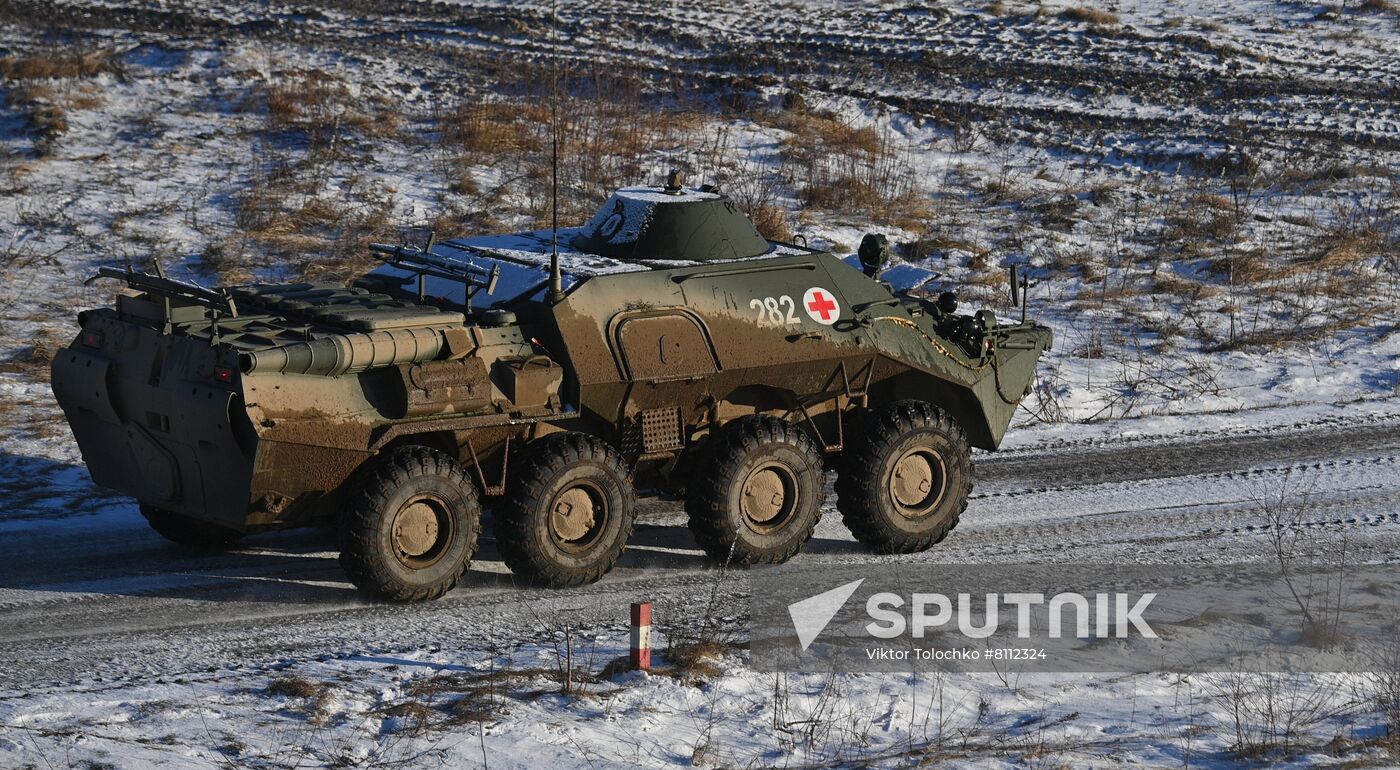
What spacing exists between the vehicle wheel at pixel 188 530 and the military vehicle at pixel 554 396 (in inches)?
0.8

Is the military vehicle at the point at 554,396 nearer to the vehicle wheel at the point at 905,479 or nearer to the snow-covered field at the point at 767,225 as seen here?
the vehicle wheel at the point at 905,479

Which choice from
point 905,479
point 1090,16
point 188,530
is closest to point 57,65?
point 188,530

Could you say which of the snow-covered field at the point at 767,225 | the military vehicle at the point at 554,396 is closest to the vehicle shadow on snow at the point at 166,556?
the snow-covered field at the point at 767,225

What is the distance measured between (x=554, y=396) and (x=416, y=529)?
3.71 ft

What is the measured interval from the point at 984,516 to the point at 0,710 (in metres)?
6.87

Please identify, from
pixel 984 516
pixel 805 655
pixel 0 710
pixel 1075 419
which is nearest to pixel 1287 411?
pixel 1075 419

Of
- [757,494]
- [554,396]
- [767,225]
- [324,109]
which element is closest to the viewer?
[554,396]

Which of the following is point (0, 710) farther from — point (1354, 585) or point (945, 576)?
point (1354, 585)


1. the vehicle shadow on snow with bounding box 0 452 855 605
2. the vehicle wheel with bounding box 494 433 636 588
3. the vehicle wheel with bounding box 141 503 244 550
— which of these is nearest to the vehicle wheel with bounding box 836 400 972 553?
the vehicle shadow on snow with bounding box 0 452 855 605

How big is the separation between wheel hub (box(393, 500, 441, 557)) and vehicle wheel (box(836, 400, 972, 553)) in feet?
9.25

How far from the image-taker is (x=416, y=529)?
32.9ft

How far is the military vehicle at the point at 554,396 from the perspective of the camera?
982cm

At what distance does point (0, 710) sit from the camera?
8195 millimetres
